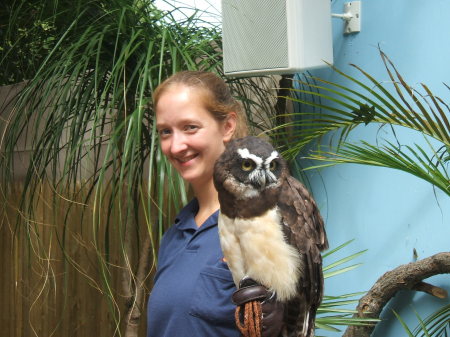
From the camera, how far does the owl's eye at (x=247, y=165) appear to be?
47.6 inches

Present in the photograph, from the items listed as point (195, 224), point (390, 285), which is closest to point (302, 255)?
point (195, 224)

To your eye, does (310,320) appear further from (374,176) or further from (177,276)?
(374,176)

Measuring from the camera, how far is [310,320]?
50.2 inches

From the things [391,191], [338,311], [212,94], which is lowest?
[338,311]

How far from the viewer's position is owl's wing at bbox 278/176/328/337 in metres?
1.25

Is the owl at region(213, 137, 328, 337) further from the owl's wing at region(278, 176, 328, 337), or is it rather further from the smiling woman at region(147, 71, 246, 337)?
the smiling woman at region(147, 71, 246, 337)

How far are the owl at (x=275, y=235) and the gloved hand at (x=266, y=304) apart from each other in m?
0.02

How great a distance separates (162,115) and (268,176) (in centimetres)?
35

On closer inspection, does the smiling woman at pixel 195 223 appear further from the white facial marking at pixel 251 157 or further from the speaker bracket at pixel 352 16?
the speaker bracket at pixel 352 16

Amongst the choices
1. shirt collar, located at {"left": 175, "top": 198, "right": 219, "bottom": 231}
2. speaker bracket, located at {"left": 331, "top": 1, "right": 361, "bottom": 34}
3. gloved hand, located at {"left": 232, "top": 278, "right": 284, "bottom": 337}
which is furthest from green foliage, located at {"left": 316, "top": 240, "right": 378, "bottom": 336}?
gloved hand, located at {"left": 232, "top": 278, "right": 284, "bottom": 337}

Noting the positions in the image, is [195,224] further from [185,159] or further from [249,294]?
[249,294]

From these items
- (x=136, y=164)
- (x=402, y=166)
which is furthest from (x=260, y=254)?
(x=136, y=164)

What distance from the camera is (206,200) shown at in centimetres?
152

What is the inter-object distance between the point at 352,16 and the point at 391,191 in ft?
2.20
